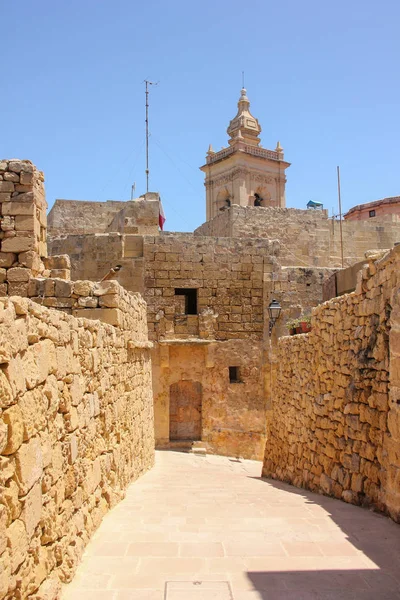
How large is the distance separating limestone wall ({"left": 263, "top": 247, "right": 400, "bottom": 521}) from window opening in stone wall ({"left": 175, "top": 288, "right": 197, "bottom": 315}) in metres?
5.68

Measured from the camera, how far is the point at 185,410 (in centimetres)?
1408

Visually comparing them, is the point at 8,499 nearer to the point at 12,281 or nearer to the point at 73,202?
the point at 12,281

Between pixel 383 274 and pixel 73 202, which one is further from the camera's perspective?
pixel 73 202

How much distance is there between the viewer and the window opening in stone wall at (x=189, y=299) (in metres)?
14.1

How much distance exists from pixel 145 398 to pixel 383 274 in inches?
218

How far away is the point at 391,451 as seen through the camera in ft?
15.9

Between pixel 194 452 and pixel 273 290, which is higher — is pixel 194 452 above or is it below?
below

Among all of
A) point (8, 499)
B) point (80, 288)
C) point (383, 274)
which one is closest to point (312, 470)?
point (383, 274)

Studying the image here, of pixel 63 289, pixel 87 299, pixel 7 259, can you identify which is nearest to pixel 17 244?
pixel 7 259

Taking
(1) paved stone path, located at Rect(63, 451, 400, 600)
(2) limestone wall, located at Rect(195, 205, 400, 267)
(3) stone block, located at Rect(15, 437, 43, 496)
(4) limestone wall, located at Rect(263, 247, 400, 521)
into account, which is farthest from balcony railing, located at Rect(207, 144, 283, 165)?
(3) stone block, located at Rect(15, 437, 43, 496)

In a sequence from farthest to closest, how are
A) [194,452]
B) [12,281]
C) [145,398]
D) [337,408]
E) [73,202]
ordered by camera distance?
[73,202], [194,452], [145,398], [12,281], [337,408]

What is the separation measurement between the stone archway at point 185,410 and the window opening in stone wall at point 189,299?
1808mm

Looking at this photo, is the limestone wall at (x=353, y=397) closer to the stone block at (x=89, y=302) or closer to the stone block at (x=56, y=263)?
the stone block at (x=89, y=302)

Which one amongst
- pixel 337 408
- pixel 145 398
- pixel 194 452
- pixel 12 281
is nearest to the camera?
pixel 337 408
